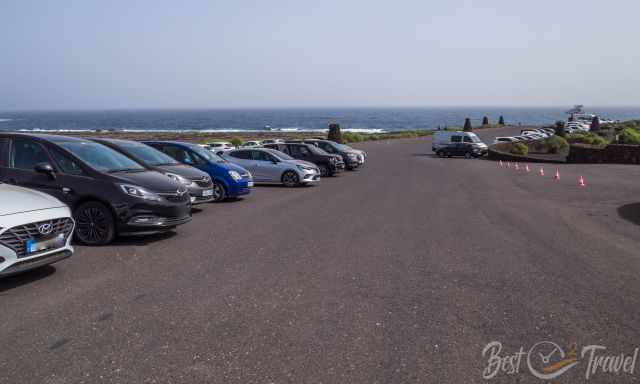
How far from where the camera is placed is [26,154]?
30.5 feet

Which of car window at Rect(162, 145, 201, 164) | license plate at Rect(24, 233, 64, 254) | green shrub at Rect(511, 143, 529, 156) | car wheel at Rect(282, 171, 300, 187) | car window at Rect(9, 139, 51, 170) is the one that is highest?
car window at Rect(9, 139, 51, 170)

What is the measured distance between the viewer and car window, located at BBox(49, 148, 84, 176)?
911 cm

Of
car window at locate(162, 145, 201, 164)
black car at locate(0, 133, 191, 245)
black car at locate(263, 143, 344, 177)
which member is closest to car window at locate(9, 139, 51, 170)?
black car at locate(0, 133, 191, 245)

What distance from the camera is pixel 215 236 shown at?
9.97m

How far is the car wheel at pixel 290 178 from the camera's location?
19719 mm

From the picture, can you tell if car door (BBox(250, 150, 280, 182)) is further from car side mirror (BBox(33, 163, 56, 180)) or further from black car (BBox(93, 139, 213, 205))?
car side mirror (BBox(33, 163, 56, 180))

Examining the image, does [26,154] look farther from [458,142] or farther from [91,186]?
[458,142]

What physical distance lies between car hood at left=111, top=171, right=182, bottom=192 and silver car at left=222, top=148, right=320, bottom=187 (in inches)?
393

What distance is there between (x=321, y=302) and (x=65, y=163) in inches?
209

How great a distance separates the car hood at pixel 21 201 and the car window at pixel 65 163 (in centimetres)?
176

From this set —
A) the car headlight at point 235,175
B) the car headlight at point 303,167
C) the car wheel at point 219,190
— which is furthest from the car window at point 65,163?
the car headlight at point 303,167

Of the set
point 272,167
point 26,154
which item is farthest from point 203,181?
point 272,167

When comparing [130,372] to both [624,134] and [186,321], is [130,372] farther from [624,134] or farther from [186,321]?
[624,134]

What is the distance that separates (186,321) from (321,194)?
12.0 meters
